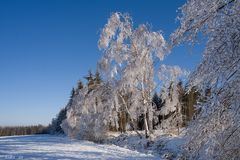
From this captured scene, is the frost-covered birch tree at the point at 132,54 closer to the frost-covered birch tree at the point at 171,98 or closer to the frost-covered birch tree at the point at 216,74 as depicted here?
the frost-covered birch tree at the point at 171,98

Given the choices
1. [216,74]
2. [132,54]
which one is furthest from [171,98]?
[216,74]

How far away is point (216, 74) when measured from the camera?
5508 millimetres

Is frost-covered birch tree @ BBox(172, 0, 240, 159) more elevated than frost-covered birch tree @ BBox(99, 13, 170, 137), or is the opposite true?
frost-covered birch tree @ BBox(99, 13, 170, 137)

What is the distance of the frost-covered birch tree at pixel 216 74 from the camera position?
17.4 feet

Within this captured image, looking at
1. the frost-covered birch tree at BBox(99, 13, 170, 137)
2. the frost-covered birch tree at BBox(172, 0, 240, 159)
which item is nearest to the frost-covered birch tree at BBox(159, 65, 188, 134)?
the frost-covered birch tree at BBox(99, 13, 170, 137)

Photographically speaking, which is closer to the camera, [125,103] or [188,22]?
[188,22]

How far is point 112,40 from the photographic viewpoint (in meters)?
22.5

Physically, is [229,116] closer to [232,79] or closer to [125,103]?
[232,79]

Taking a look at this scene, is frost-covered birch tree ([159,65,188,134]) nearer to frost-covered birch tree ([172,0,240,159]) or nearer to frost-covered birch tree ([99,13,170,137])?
frost-covered birch tree ([99,13,170,137])

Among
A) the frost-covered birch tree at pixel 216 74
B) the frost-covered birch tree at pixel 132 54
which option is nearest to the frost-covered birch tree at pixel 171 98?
the frost-covered birch tree at pixel 132 54

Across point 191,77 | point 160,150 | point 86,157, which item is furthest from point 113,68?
point 191,77

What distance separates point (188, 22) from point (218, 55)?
0.80m

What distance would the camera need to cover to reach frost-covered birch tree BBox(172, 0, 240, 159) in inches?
209

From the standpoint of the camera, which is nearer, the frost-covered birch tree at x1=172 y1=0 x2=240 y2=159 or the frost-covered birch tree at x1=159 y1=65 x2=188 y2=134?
the frost-covered birch tree at x1=172 y1=0 x2=240 y2=159
